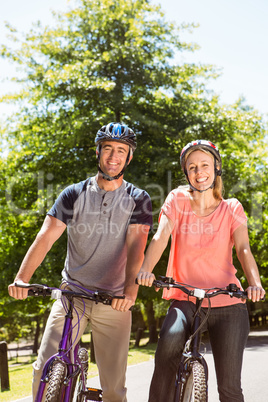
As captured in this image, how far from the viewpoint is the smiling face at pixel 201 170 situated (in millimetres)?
3691

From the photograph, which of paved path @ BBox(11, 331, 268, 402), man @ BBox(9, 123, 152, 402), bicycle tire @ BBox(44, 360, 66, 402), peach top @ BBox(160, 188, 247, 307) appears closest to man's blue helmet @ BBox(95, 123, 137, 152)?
man @ BBox(9, 123, 152, 402)

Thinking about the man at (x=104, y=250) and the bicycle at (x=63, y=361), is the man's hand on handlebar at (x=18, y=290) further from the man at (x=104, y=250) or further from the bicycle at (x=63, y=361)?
the man at (x=104, y=250)

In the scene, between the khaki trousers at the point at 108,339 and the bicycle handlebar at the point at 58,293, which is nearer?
the bicycle handlebar at the point at 58,293

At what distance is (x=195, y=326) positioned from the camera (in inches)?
127

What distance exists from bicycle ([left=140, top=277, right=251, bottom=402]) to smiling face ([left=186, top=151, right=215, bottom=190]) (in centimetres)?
83

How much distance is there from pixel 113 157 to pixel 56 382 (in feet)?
5.59

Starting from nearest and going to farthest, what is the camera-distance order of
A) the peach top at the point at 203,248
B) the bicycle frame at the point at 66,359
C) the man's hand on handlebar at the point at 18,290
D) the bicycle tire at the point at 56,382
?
the bicycle tire at the point at 56,382 < the bicycle frame at the point at 66,359 < the man's hand on handlebar at the point at 18,290 < the peach top at the point at 203,248

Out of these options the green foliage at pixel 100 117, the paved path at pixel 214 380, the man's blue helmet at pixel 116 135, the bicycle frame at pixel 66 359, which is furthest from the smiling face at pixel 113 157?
the green foliage at pixel 100 117

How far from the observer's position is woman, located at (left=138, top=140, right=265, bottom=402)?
321cm

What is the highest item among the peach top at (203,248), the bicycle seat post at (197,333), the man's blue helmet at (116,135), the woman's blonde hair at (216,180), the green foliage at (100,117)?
the green foliage at (100,117)

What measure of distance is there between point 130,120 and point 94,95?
1.60m

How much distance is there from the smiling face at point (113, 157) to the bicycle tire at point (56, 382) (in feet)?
4.82

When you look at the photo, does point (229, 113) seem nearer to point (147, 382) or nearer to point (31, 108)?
point (31, 108)

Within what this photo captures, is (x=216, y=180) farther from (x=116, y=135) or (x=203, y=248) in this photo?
(x=116, y=135)
